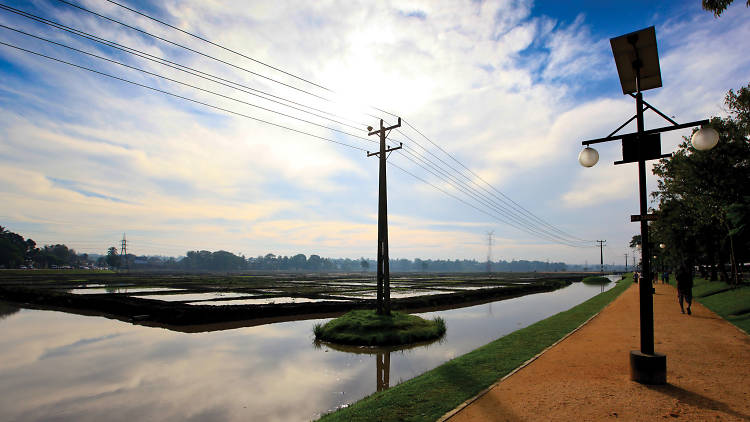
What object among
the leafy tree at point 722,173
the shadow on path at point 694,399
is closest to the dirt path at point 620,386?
the shadow on path at point 694,399

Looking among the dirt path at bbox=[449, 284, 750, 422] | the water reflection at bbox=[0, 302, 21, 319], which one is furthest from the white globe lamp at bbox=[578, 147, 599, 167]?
the water reflection at bbox=[0, 302, 21, 319]

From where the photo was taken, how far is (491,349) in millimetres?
12570

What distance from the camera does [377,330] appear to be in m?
17.8

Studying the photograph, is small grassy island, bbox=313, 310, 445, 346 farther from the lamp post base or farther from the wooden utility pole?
the lamp post base

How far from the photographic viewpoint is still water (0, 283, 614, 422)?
9414 millimetres

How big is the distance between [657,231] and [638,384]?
150 feet

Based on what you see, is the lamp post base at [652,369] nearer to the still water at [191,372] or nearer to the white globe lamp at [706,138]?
the white globe lamp at [706,138]

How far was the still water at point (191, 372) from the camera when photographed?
9.41 meters

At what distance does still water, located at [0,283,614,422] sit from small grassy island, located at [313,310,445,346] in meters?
0.86

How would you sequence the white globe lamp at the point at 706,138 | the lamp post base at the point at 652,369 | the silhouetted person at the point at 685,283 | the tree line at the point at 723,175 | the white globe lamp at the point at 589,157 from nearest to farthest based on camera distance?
the white globe lamp at the point at 706,138, the lamp post base at the point at 652,369, the white globe lamp at the point at 589,157, the silhouetted person at the point at 685,283, the tree line at the point at 723,175

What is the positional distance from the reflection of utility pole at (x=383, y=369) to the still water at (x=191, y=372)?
36 mm

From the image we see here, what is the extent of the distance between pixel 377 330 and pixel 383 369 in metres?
4.73

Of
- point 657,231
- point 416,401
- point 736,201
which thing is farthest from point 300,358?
point 657,231

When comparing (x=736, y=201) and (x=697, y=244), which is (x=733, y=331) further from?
(x=697, y=244)
